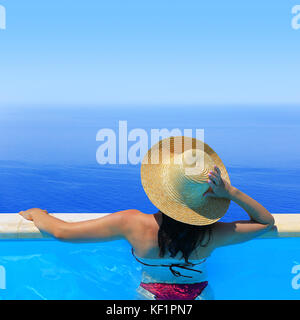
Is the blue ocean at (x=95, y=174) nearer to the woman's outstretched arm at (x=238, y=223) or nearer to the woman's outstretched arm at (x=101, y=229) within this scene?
the woman's outstretched arm at (x=238, y=223)

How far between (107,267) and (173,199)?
46.8 inches

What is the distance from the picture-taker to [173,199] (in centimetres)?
195

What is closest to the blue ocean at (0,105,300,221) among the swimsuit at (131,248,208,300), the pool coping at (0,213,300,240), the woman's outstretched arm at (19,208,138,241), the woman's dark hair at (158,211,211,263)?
the pool coping at (0,213,300,240)

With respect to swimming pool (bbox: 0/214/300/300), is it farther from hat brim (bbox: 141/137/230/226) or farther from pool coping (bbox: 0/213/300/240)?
hat brim (bbox: 141/137/230/226)

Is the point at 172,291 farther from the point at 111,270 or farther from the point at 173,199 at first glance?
the point at 111,270

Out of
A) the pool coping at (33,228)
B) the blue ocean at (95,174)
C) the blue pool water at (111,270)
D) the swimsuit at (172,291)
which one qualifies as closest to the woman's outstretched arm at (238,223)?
the swimsuit at (172,291)

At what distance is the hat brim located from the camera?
6.34 ft

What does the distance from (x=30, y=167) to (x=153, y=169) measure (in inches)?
291

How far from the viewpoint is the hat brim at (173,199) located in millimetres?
1933

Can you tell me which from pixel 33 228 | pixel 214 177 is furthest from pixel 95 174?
pixel 214 177
